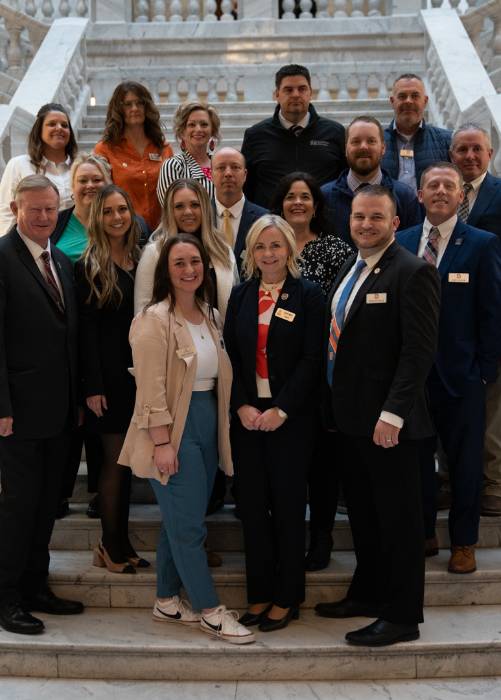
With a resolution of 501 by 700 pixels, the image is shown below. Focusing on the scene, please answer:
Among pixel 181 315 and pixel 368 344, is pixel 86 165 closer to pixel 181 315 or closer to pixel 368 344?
pixel 181 315

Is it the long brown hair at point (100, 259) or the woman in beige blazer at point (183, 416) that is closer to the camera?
the woman in beige blazer at point (183, 416)

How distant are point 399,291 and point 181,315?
0.94 m

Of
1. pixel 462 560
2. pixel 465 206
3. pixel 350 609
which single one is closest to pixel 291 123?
pixel 465 206

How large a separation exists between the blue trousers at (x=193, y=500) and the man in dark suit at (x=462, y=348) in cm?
103

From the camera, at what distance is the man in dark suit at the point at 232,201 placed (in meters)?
4.59

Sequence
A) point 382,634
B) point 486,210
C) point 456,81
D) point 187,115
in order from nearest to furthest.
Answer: point 382,634 → point 486,210 → point 187,115 → point 456,81

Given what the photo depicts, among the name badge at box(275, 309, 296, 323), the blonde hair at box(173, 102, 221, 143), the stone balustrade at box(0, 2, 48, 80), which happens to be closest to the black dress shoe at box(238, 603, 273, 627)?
the name badge at box(275, 309, 296, 323)

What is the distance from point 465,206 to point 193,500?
2.11 meters

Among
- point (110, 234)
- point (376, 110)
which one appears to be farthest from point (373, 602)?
point (376, 110)

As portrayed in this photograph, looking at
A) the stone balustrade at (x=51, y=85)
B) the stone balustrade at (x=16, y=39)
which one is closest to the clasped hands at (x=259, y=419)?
the stone balustrade at (x=51, y=85)

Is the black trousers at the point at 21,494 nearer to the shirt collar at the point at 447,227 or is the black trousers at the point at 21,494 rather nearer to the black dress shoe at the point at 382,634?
the black dress shoe at the point at 382,634

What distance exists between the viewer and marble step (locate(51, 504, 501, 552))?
453 centimetres

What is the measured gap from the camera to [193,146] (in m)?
4.99

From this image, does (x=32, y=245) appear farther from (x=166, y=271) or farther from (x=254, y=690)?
(x=254, y=690)
